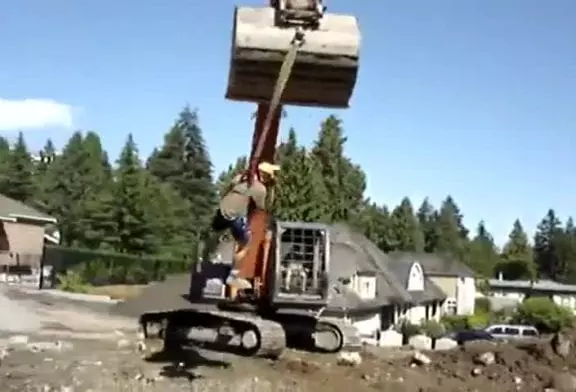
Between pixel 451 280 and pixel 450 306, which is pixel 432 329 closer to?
pixel 450 306

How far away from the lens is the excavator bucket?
40.9ft

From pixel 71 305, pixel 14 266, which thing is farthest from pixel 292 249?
pixel 14 266

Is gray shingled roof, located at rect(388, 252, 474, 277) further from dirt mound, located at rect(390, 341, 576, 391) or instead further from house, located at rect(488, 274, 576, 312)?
dirt mound, located at rect(390, 341, 576, 391)

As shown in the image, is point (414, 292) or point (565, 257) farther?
point (565, 257)

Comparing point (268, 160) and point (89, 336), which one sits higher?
point (268, 160)

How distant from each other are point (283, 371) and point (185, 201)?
104020 millimetres

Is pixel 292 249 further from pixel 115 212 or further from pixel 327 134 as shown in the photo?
pixel 115 212

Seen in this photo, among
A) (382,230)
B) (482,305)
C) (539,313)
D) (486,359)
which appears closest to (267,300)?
(486,359)

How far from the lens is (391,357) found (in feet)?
54.5

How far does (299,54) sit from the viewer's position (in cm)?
1246

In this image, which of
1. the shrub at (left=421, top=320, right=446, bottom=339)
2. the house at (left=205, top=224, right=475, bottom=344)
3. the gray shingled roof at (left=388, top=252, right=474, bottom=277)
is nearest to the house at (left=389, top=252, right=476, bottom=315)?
the gray shingled roof at (left=388, top=252, right=474, bottom=277)

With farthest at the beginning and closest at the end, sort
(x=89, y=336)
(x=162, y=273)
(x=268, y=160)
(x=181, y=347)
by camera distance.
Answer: (x=162, y=273) → (x=89, y=336) → (x=181, y=347) → (x=268, y=160)

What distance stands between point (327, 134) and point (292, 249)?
5338 centimetres

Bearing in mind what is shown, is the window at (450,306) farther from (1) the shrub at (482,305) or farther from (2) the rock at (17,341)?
(2) the rock at (17,341)
